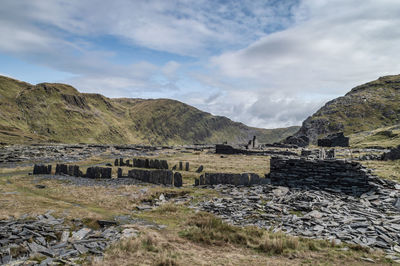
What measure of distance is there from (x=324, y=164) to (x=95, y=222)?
66.6 feet

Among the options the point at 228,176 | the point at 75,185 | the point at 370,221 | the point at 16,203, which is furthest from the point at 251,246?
the point at 75,185

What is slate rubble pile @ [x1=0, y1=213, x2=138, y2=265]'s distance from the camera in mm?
11219

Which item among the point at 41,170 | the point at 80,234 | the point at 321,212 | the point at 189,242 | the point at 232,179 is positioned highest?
the point at 232,179

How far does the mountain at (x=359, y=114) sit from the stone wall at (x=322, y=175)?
134965mm

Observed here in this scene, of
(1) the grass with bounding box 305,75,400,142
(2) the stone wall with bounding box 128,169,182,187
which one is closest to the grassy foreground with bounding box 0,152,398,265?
(2) the stone wall with bounding box 128,169,182,187

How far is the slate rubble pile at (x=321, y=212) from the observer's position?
13.3 m

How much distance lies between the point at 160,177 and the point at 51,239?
→ 16343 millimetres

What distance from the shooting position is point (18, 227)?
547 inches

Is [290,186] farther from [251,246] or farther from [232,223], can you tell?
[251,246]

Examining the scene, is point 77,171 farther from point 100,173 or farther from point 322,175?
point 322,175

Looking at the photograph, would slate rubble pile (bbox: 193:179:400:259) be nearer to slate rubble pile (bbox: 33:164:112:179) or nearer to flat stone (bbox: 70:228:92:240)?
flat stone (bbox: 70:228:92:240)

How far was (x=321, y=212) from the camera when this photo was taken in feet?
55.2

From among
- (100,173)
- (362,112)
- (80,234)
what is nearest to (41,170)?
(100,173)

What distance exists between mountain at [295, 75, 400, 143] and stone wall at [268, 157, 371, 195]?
134965 mm
